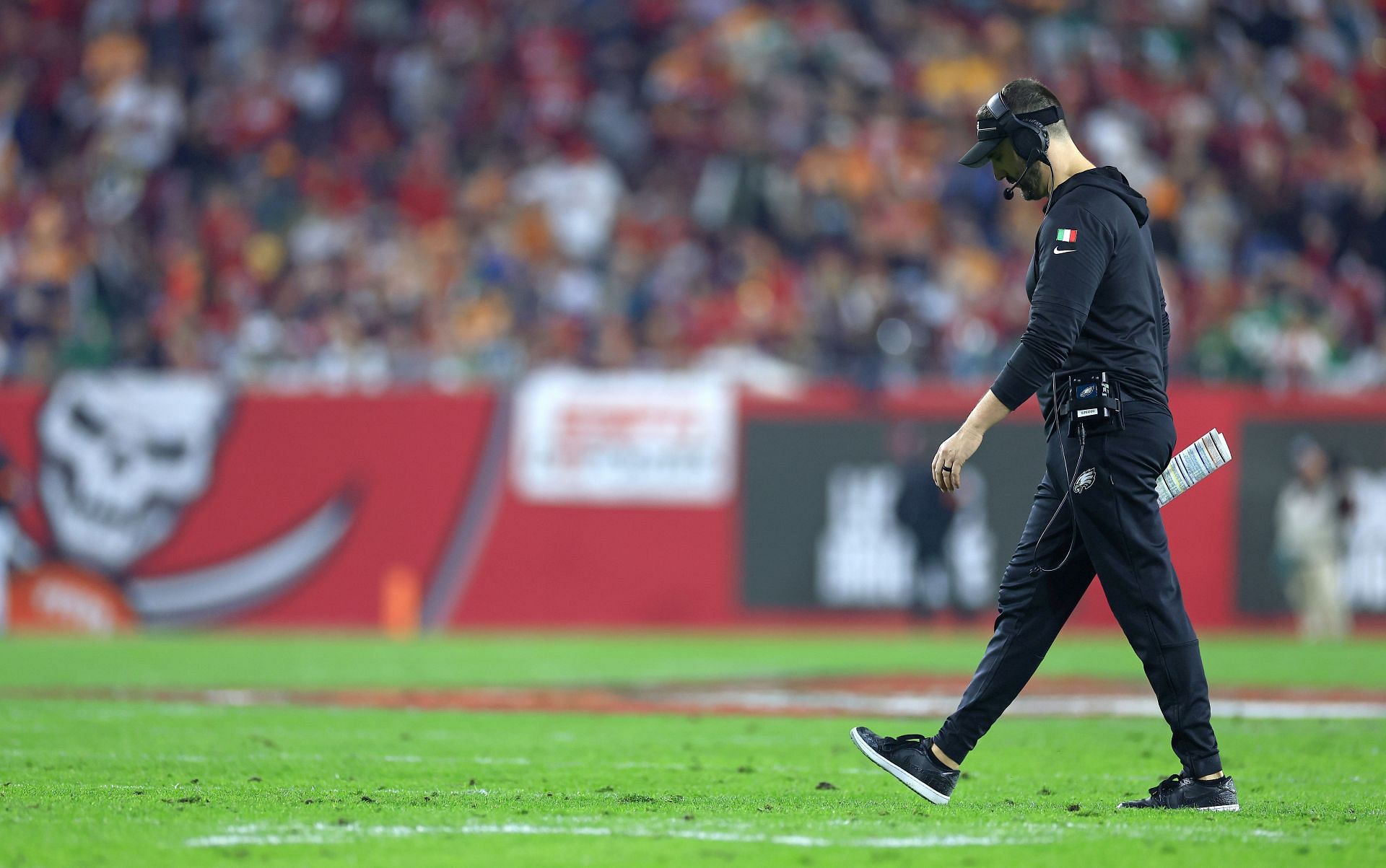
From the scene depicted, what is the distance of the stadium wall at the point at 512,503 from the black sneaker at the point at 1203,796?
13059 millimetres

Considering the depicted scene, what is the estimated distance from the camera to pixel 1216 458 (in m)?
6.23

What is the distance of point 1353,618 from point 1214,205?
16.6 ft

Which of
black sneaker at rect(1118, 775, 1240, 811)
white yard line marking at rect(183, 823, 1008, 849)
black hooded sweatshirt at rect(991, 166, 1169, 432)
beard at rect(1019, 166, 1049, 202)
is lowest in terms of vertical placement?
white yard line marking at rect(183, 823, 1008, 849)

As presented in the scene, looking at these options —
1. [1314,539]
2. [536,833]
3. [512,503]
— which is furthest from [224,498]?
[536,833]

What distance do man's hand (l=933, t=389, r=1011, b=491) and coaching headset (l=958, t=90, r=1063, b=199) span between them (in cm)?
81

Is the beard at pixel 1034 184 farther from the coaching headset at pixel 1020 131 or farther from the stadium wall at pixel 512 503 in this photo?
the stadium wall at pixel 512 503

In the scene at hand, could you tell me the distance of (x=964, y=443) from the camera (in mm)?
6117

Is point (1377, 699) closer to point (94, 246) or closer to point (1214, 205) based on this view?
point (1214, 205)

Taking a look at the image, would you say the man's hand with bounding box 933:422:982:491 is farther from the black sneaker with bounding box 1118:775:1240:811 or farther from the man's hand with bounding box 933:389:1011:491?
the black sneaker with bounding box 1118:775:1240:811

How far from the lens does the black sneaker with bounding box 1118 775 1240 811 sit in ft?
20.5

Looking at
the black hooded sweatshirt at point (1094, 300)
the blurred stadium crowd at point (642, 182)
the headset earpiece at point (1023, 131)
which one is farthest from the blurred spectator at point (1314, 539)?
the headset earpiece at point (1023, 131)

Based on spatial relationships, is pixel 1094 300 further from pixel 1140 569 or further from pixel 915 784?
pixel 915 784

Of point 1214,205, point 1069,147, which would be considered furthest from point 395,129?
Answer: point 1069,147

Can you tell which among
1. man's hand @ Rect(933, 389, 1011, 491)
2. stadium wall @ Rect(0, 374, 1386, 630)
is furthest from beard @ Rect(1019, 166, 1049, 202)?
stadium wall @ Rect(0, 374, 1386, 630)
